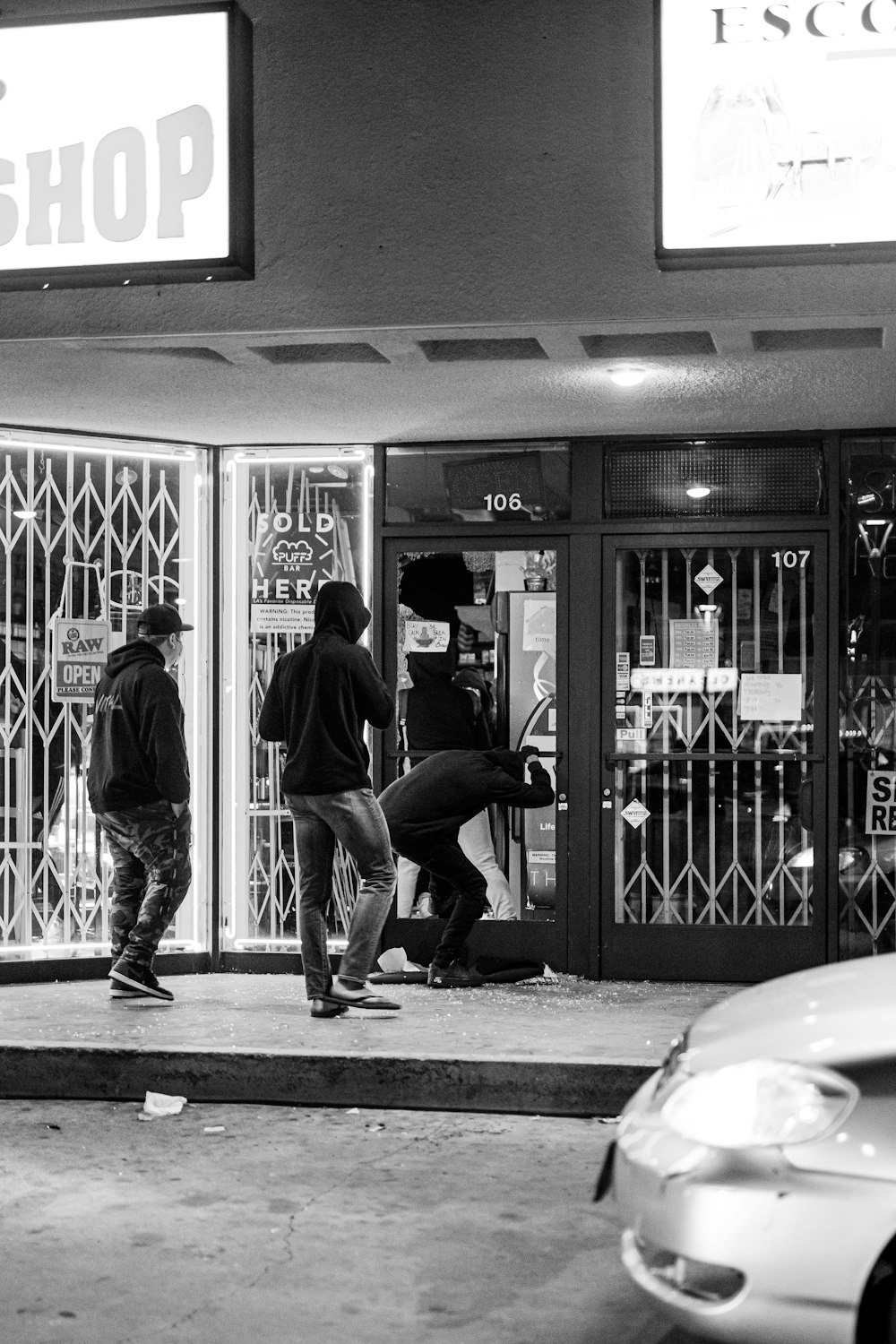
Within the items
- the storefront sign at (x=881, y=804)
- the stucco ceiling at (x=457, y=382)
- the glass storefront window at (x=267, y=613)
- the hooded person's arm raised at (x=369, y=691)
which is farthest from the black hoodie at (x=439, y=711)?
the storefront sign at (x=881, y=804)

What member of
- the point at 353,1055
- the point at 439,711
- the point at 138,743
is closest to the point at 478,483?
the point at 439,711

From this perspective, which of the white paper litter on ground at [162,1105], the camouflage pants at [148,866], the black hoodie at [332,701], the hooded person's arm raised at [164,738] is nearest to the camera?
the white paper litter on ground at [162,1105]

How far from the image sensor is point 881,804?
8.59 metres

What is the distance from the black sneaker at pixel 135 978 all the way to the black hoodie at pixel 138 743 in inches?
Result: 32.9

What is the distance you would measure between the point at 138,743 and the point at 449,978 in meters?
2.17

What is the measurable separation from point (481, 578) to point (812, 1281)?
20.3 ft

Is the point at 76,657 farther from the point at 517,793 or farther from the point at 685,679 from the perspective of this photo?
the point at 685,679

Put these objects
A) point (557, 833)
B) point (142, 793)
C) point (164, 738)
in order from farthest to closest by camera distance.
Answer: point (557, 833) → point (142, 793) → point (164, 738)

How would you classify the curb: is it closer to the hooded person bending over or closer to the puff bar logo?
the hooded person bending over

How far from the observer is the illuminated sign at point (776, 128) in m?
6.44

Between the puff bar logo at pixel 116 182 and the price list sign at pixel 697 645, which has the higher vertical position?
the puff bar logo at pixel 116 182

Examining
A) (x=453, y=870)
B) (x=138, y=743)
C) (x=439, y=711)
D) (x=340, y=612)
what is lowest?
(x=453, y=870)

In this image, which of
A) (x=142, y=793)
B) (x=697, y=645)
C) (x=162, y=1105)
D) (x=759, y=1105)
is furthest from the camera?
(x=697, y=645)

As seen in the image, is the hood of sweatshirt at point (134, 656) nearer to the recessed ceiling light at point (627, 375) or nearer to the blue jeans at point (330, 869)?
the blue jeans at point (330, 869)
